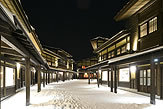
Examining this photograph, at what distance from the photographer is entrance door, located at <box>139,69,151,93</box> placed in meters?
13.4

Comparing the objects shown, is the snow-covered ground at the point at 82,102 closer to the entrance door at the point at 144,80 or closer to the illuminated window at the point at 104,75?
the entrance door at the point at 144,80

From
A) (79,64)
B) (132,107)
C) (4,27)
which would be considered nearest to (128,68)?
(132,107)

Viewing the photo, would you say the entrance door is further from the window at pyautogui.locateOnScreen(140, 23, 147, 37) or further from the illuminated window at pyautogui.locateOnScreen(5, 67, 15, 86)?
the illuminated window at pyautogui.locateOnScreen(5, 67, 15, 86)

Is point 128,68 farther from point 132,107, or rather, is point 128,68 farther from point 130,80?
point 132,107

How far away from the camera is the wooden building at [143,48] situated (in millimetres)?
10023

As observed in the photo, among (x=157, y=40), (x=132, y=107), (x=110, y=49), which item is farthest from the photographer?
(x=110, y=49)

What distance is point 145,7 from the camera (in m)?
14.0

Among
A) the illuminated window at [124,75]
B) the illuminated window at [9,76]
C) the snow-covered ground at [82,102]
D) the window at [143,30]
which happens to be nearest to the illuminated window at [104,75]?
the illuminated window at [124,75]

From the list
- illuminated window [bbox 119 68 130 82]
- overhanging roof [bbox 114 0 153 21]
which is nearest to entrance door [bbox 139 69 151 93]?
illuminated window [bbox 119 68 130 82]

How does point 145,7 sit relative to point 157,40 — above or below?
above

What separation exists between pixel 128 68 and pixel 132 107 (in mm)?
10627

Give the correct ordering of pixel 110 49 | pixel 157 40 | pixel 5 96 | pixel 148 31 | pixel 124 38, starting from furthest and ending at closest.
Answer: pixel 110 49 → pixel 124 38 → pixel 148 31 → pixel 157 40 → pixel 5 96

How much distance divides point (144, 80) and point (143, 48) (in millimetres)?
2901

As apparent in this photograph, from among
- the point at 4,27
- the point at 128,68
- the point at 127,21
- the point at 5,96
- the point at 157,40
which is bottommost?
the point at 5,96
